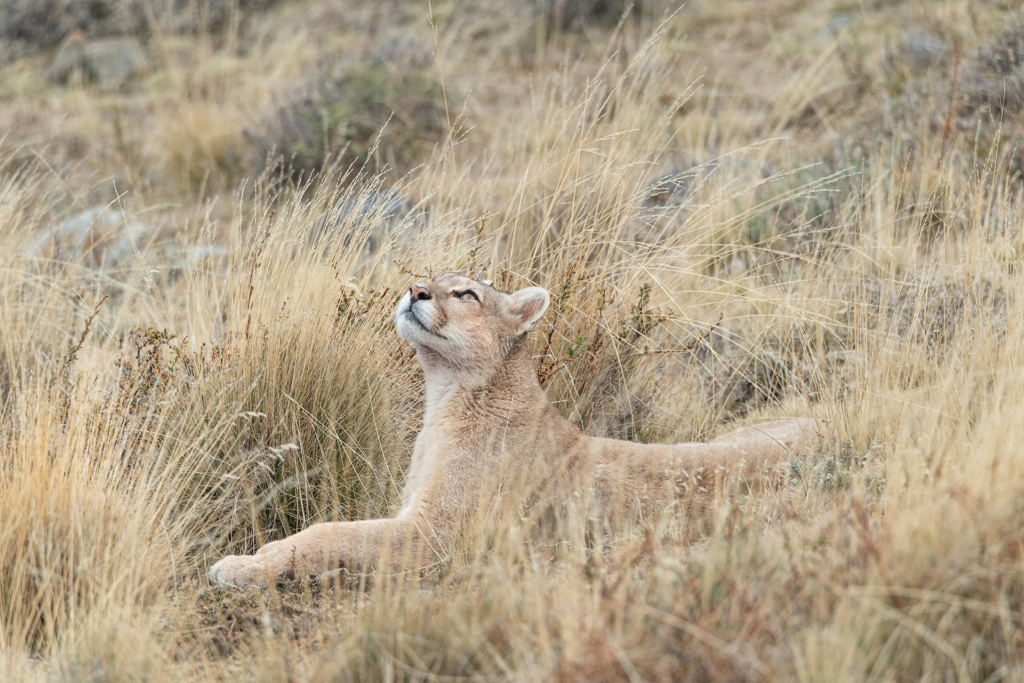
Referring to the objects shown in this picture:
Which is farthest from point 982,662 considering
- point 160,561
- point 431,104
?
point 431,104

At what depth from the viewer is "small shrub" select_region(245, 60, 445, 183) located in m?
10.2

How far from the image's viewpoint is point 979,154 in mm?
7531

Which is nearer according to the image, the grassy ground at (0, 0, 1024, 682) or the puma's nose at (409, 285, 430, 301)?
the grassy ground at (0, 0, 1024, 682)

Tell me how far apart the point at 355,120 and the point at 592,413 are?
588cm

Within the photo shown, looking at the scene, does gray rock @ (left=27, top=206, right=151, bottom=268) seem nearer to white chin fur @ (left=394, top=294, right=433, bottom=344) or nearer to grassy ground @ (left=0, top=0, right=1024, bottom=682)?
grassy ground @ (left=0, top=0, right=1024, bottom=682)

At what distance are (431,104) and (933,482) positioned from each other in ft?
28.6

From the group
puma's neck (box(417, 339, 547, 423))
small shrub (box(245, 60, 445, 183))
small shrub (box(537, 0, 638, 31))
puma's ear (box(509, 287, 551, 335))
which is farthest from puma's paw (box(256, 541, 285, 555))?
small shrub (box(537, 0, 638, 31))

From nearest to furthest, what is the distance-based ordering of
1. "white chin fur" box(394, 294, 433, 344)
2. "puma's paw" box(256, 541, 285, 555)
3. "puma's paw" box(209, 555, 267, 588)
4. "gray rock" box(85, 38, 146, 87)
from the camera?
"puma's paw" box(209, 555, 267, 588) → "puma's paw" box(256, 541, 285, 555) → "white chin fur" box(394, 294, 433, 344) → "gray rock" box(85, 38, 146, 87)

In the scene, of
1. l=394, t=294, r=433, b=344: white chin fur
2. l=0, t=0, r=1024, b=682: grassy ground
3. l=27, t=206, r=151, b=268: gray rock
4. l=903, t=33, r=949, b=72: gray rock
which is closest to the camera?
l=0, t=0, r=1024, b=682: grassy ground

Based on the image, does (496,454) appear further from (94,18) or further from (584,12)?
(94,18)

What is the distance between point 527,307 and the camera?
4918mm

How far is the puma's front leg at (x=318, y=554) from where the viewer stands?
389 centimetres

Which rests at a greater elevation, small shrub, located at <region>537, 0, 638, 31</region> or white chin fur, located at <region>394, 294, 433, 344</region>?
small shrub, located at <region>537, 0, 638, 31</region>

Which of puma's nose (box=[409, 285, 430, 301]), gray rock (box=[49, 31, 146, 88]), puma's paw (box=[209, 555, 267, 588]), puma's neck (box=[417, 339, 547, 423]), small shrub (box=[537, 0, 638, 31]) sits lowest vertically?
puma's paw (box=[209, 555, 267, 588])
